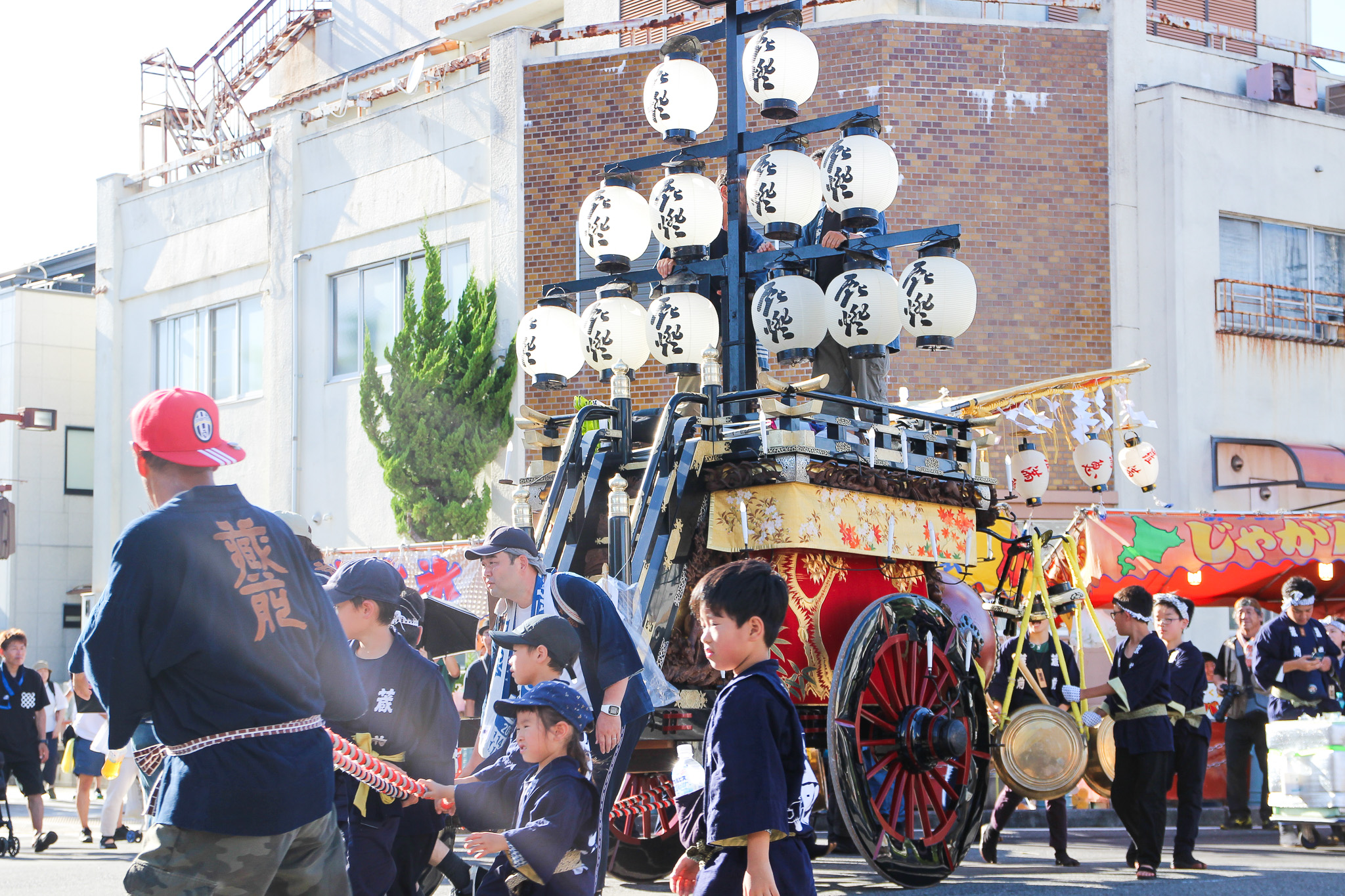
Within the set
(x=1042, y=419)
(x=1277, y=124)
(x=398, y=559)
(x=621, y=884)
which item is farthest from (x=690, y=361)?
(x=1277, y=124)

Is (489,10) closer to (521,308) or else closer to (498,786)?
(521,308)

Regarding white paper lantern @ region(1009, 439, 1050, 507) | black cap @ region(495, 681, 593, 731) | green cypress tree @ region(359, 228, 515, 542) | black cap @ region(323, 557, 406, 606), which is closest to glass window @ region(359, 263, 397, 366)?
green cypress tree @ region(359, 228, 515, 542)

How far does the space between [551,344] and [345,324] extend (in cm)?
1193

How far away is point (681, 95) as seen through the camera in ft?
35.6

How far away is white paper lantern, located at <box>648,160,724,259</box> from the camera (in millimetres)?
10305

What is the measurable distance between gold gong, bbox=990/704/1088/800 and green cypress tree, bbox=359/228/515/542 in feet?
36.4

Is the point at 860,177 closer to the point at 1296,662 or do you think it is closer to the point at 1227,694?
the point at 1296,662

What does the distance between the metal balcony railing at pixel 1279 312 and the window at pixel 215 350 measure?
14.2m

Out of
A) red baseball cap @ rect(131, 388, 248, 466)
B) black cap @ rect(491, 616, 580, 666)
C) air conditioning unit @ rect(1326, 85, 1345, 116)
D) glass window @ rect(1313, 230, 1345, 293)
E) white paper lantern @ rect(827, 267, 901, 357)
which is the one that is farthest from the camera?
air conditioning unit @ rect(1326, 85, 1345, 116)

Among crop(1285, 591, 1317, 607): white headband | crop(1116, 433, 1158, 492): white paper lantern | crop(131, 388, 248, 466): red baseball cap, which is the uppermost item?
crop(1116, 433, 1158, 492): white paper lantern

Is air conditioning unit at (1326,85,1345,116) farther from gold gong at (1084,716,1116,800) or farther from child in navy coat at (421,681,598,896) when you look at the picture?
child in navy coat at (421,681,598,896)

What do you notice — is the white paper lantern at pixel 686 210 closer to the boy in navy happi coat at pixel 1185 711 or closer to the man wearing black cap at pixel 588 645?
the boy in navy happi coat at pixel 1185 711

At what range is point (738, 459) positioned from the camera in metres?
8.22

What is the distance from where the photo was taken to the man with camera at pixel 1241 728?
1340cm
